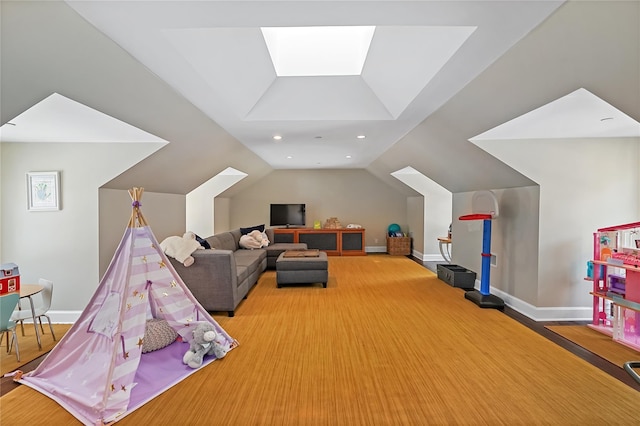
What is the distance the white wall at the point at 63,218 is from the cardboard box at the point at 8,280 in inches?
34.7

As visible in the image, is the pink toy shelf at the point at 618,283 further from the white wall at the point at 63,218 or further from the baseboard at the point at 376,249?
the baseboard at the point at 376,249

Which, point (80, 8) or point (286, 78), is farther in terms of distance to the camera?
point (286, 78)

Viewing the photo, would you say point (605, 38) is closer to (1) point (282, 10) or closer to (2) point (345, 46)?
(1) point (282, 10)

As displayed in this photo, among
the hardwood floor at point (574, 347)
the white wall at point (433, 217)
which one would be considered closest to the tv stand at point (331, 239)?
the white wall at point (433, 217)

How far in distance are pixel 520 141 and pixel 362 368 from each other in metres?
3.38

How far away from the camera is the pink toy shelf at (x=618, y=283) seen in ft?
10.8

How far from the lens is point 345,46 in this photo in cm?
343

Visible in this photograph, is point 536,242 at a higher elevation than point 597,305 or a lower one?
higher

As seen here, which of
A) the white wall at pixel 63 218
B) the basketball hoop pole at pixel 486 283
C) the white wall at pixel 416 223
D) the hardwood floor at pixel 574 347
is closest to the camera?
the hardwood floor at pixel 574 347

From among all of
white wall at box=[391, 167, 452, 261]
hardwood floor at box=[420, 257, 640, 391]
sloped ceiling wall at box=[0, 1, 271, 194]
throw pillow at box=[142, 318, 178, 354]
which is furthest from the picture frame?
white wall at box=[391, 167, 452, 261]

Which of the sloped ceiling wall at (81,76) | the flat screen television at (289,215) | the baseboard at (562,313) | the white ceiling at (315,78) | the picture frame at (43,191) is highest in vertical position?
the white ceiling at (315,78)

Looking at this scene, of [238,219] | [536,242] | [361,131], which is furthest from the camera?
[238,219]

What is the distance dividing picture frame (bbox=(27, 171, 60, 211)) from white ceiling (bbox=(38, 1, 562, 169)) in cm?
219

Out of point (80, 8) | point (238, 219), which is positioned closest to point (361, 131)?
point (80, 8)
